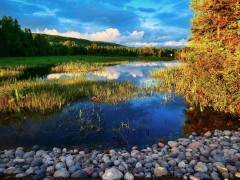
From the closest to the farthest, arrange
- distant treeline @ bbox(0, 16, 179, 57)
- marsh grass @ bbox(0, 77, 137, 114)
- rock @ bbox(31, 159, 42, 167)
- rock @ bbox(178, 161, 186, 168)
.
Result: rock @ bbox(178, 161, 186, 168), rock @ bbox(31, 159, 42, 167), marsh grass @ bbox(0, 77, 137, 114), distant treeline @ bbox(0, 16, 179, 57)

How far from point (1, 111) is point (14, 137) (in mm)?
4822

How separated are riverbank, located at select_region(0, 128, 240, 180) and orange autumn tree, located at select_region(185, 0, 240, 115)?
630 cm

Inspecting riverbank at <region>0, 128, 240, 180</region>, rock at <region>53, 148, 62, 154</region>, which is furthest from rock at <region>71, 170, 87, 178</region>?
rock at <region>53, 148, 62, 154</region>

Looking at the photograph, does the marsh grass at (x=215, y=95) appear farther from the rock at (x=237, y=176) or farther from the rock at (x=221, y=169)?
the rock at (x=237, y=176)

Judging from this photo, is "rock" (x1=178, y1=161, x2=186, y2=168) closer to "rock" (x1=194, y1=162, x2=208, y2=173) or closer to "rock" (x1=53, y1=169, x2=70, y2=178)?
"rock" (x1=194, y1=162, x2=208, y2=173)

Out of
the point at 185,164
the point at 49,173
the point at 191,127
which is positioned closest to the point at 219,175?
the point at 185,164

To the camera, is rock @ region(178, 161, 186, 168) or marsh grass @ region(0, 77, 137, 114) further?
marsh grass @ region(0, 77, 137, 114)

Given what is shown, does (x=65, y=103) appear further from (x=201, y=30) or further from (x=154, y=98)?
(x=201, y=30)

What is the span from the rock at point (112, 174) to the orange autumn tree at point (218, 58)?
413 inches

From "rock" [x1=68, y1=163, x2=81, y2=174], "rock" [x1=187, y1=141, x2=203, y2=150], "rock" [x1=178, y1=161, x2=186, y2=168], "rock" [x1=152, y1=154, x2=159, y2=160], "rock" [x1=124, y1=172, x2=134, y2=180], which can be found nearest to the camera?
"rock" [x1=124, y1=172, x2=134, y2=180]

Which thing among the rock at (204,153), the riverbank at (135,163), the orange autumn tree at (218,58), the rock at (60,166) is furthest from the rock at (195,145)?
the orange autumn tree at (218,58)

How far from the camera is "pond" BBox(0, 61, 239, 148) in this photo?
1204 cm

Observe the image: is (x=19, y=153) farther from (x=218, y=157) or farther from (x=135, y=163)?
(x=218, y=157)

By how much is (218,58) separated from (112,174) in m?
14.1
